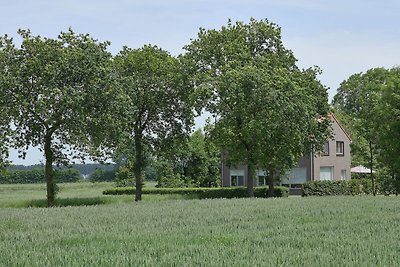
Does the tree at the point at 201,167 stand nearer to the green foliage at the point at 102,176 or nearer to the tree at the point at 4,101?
the green foliage at the point at 102,176

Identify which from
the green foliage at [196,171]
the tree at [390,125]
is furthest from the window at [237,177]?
the tree at [390,125]

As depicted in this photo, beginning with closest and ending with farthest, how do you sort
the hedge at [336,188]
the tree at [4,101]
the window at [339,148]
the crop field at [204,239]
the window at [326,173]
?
1. the crop field at [204,239]
2. the tree at [4,101]
3. the hedge at [336,188]
4. the window at [326,173]
5. the window at [339,148]

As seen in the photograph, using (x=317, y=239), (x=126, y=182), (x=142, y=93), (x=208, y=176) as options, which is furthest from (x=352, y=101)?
(x=317, y=239)

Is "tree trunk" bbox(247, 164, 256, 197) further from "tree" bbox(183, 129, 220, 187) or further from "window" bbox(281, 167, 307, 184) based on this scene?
"tree" bbox(183, 129, 220, 187)

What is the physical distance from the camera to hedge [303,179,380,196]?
4972 cm

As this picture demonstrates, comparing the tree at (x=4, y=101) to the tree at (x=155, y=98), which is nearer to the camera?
the tree at (x=4, y=101)

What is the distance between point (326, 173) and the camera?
205ft

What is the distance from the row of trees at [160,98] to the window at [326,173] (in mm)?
16440

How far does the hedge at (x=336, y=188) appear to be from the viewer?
49.7m

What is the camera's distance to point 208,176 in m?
71.8

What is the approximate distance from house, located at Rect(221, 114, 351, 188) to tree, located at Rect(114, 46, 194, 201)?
17899mm

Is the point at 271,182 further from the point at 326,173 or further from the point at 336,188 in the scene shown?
the point at 326,173

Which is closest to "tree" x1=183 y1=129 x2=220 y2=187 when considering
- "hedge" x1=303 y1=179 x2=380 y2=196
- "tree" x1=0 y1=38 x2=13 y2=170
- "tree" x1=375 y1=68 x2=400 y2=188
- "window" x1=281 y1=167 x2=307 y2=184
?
"window" x1=281 y1=167 x2=307 y2=184

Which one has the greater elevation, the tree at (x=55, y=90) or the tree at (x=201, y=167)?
the tree at (x=55, y=90)
